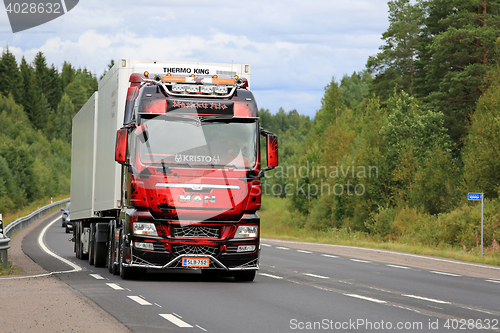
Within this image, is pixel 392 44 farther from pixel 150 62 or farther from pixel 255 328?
pixel 255 328

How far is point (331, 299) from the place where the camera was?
36.3 ft

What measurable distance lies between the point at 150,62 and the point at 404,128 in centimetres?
3404

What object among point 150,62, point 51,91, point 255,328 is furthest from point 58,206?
point 51,91

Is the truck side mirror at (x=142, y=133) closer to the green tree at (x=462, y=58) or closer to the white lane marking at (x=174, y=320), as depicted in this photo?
the white lane marking at (x=174, y=320)

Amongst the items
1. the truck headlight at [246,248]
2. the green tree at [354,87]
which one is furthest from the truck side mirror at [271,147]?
the green tree at [354,87]

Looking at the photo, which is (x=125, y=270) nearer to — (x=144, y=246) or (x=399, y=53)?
(x=144, y=246)

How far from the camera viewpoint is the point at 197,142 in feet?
43.0

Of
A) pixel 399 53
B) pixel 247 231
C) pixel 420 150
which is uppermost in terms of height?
pixel 399 53

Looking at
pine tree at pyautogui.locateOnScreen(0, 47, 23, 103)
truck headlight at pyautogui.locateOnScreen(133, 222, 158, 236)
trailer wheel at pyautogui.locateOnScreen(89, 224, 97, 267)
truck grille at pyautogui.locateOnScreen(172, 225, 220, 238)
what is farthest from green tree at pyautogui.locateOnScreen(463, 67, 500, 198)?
pine tree at pyautogui.locateOnScreen(0, 47, 23, 103)

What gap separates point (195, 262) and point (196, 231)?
574mm

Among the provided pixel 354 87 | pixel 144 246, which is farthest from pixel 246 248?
pixel 354 87

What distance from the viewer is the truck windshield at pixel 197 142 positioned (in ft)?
42.6

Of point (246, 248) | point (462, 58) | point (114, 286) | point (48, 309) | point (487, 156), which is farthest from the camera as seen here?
point (462, 58)

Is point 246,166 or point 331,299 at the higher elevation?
point 246,166
